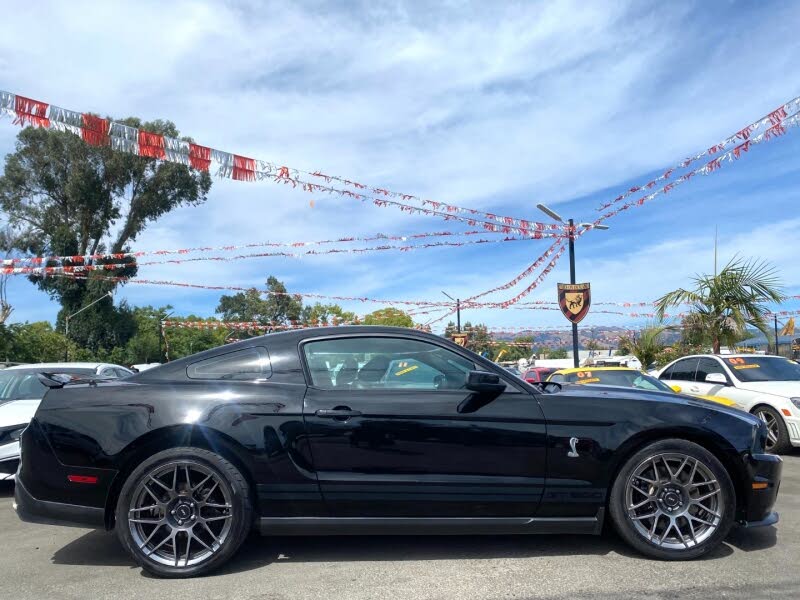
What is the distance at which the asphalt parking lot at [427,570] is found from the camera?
3348 millimetres

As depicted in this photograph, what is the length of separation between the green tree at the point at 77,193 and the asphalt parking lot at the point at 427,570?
3476cm

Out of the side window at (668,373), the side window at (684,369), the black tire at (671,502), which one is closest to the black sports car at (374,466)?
the black tire at (671,502)

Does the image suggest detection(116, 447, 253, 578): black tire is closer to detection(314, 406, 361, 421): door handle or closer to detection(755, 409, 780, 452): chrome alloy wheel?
detection(314, 406, 361, 421): door handle

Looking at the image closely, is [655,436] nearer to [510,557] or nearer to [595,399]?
[595,399]

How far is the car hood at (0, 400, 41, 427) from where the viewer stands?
6246 millimetres

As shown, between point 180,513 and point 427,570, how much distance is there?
1457 mm

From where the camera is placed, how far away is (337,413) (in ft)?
12.3

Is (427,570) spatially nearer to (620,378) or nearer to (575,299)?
(620,378)

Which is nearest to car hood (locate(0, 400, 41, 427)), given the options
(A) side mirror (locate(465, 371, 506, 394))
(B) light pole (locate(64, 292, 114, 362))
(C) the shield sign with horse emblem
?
(A) side mirror (locate(465, 371, 506, 394))

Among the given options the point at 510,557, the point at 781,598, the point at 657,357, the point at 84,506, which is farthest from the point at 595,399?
the point at 657,357

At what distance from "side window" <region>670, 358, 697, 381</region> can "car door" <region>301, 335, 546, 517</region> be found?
24.2 feet

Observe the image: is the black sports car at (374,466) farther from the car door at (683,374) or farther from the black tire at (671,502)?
the car door at (683,374)

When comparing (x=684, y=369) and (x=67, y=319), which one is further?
(x=67, y=319)

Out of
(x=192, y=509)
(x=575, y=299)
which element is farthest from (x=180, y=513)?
(x=575, y=299)
